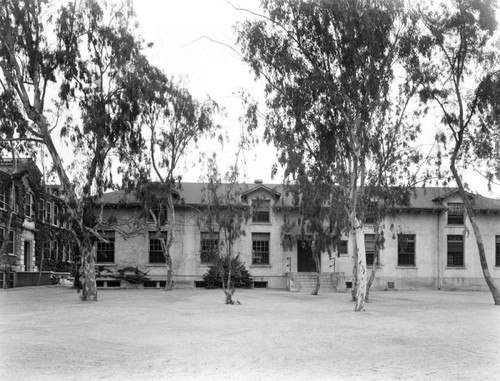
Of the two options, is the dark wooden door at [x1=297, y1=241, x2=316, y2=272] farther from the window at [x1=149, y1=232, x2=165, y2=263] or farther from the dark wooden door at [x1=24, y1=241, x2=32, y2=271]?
the dark wooden door at [x1=24, y1=241, x2=32, y2=271]

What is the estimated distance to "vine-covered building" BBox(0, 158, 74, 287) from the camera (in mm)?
35406

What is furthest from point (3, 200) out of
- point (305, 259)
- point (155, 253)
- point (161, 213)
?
point (305, 259)

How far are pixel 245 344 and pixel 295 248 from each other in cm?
2971

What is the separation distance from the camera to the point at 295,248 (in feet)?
143

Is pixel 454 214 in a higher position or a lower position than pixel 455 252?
higher

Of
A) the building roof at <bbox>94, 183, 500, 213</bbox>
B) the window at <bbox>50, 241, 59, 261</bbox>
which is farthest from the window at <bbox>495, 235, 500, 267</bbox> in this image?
the window at <bbox>50, 241, 59, 261</bbox>

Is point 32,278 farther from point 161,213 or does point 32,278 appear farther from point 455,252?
point 455,252

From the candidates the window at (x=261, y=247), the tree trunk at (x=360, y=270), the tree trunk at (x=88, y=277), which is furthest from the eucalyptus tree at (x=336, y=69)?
the window at (x=261, y=247)

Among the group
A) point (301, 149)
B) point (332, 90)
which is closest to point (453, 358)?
point (332, 90)

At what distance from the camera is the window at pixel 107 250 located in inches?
1706

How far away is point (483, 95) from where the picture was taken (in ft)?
91.6

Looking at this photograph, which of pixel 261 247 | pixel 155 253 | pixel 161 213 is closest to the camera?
pixel 161 213

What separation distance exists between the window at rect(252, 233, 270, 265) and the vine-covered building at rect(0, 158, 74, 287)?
13.0 metres

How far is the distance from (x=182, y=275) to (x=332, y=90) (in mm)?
22675
